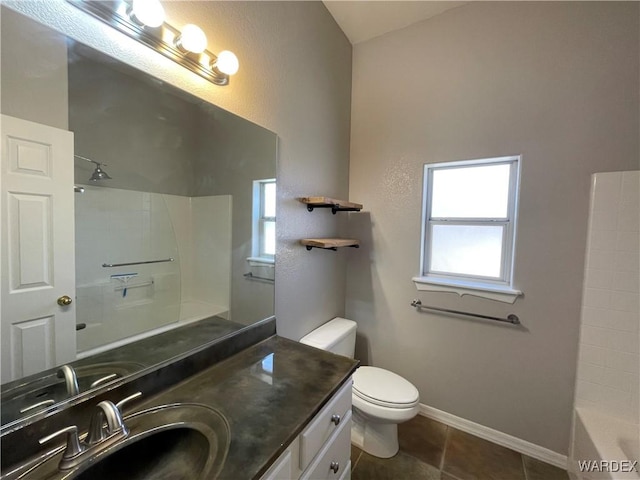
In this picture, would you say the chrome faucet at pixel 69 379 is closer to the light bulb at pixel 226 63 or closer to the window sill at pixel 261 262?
the window sill at pixel 261 262

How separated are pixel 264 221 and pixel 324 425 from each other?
98 centimetres

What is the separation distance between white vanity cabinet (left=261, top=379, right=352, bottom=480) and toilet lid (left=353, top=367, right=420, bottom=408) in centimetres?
45

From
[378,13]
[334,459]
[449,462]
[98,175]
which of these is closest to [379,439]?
[449,462]

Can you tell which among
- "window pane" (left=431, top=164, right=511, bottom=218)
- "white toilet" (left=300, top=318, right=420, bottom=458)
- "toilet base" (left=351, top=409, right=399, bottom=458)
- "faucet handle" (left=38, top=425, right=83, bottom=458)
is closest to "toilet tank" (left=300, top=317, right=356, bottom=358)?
"white toilet" (left=300, top=318, right=420, bottom=458)

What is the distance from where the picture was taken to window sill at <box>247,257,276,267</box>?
4.75 feet

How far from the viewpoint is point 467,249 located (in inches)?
77.0

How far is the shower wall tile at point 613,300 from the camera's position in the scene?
1.45m

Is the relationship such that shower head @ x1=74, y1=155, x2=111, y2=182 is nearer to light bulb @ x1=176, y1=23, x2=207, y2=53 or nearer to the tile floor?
light bulb @ x1=176, y1=23, x2=207, y2=53

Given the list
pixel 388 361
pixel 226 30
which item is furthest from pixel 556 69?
pixel 388 361

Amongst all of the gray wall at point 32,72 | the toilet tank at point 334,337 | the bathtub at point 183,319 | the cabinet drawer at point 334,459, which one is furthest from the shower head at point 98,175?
the toilet tank at point 334,337

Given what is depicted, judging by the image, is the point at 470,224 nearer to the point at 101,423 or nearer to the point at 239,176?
the point at 239,176

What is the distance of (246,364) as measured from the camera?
1176 millimetres

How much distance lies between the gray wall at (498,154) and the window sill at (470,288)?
5 centimetres

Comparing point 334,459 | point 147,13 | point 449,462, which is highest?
point 147,13
